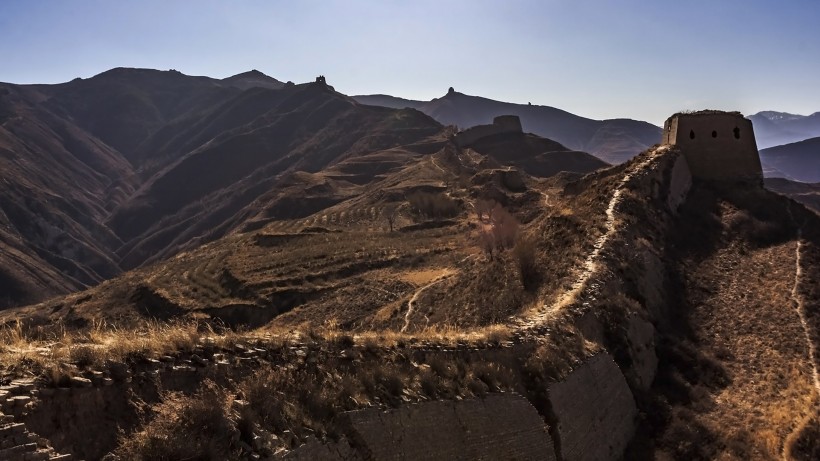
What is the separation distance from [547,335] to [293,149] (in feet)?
464

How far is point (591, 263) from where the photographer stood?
20.2m

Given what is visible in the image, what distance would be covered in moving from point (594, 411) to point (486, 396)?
398cm

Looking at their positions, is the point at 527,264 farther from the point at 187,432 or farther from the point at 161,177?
the point at 161,177

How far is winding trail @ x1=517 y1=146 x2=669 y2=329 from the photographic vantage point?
16.5m

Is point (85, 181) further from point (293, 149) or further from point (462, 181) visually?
point (462, 181)

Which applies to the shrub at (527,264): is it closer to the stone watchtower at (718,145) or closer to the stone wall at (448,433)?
the stone wall at (448,433)

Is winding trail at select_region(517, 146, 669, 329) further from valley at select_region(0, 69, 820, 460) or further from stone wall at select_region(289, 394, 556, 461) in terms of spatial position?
stone wall at select_region(289, 394, 556, 461)

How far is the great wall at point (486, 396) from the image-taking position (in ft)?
24.0

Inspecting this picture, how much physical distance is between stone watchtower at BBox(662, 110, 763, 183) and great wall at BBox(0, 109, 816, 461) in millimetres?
5595

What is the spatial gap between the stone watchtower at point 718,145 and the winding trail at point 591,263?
4.32 feet

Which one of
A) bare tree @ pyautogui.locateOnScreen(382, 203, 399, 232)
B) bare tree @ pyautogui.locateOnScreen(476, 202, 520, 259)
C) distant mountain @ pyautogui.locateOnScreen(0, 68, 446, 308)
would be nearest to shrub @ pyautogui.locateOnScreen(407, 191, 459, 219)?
bare tree @ pyautogui.locateOnScreen(382, 203, 399, 232)

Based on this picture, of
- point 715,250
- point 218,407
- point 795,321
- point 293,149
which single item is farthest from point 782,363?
point 293,149

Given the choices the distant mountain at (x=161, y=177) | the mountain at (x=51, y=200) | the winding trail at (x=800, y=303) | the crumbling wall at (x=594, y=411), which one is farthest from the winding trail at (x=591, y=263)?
the mountain at (x=51, y=200)

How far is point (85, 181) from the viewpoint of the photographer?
159500 mm
